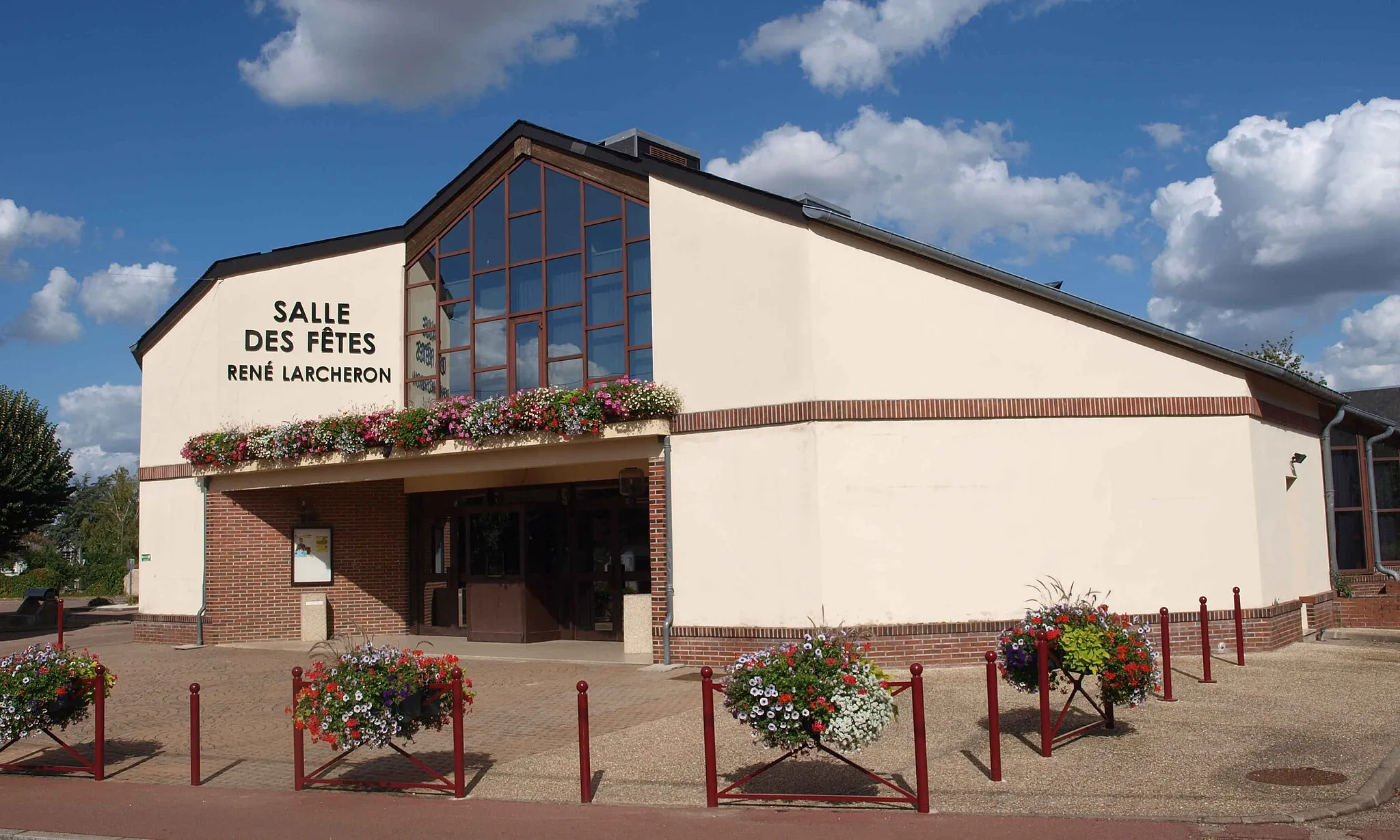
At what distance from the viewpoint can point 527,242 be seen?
17.2 meters

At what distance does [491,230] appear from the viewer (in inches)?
701

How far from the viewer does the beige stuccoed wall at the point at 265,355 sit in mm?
18734

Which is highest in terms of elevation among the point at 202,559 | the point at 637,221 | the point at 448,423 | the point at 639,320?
the point at 637,221

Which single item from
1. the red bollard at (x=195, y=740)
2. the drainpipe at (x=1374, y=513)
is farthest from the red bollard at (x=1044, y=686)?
the drainpipe at (x=1374, y=513)

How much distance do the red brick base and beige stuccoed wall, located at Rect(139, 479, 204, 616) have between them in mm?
9798

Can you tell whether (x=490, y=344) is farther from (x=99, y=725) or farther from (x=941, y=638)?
(x=99, y=725)

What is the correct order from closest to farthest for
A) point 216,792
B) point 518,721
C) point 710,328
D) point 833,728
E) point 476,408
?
point 833,728 → point 216,792 → point 518,721 → point 710,328 → point 476,408

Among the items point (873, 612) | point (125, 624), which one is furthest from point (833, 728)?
point (125, 624)

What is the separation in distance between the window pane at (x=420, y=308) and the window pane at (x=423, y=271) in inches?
4.9

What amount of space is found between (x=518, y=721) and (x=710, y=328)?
19.0ft

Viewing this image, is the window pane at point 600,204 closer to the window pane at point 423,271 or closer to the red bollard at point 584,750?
the window pane at point 423,271

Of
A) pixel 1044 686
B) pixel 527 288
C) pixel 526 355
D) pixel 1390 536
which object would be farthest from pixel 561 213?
pixel 1390 536

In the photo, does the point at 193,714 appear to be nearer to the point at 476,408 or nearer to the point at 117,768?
the point at 117,768

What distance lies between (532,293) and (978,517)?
738cm
